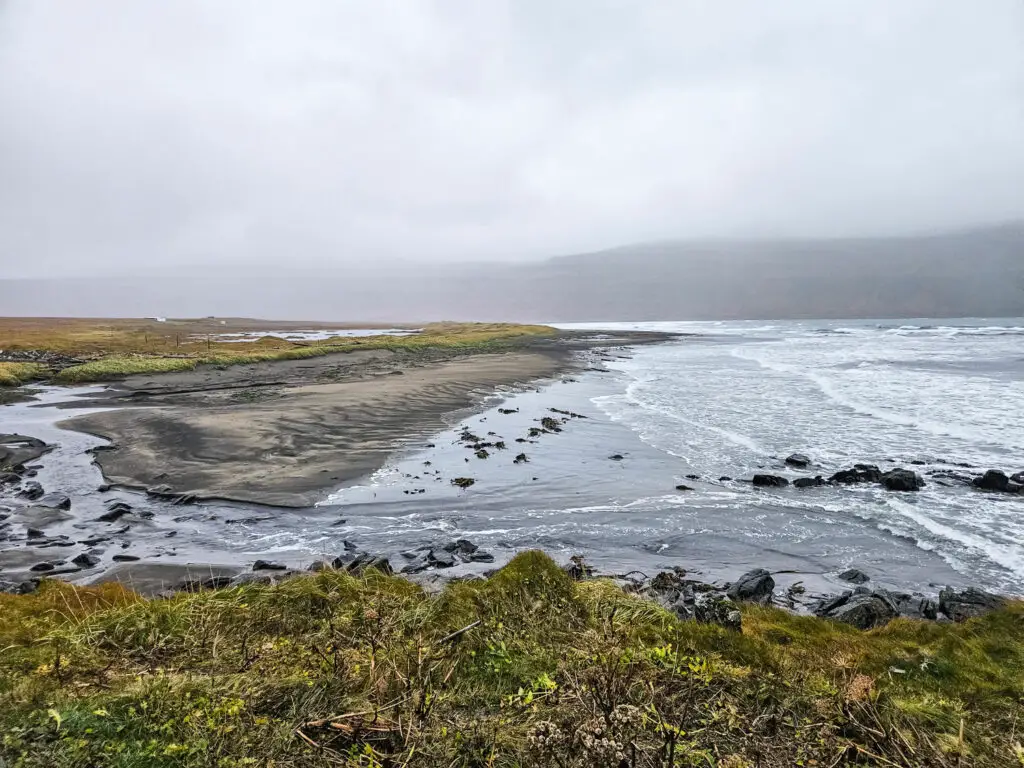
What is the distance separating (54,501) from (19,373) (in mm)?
28742

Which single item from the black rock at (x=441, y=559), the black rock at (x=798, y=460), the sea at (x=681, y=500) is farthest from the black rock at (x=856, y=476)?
the black rock at (x=441, y=559)

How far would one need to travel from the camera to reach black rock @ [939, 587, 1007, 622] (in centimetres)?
716

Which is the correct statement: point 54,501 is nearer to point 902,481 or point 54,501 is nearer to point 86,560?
point 86,560

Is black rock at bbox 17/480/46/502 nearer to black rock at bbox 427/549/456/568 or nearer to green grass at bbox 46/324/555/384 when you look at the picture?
black rock at bbox 427/549/456/568

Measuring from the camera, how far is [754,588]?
8.16 meters

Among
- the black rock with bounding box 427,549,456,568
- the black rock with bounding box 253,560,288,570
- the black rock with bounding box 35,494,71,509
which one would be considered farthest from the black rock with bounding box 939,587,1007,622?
the black rock with bounding box 35,494,71,509

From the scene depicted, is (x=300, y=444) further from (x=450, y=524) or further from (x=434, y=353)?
(x=434, y=353)

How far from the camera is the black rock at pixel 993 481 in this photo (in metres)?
13.1

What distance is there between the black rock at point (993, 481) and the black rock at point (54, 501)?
2222 cm

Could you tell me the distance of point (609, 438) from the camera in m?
19.1

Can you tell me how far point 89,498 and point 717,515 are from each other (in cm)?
1488

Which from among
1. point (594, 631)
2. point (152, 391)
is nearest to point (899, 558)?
point (594, 631)

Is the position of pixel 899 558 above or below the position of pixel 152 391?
below

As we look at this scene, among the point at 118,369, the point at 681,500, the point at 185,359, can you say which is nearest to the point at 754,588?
the point at 681,500
